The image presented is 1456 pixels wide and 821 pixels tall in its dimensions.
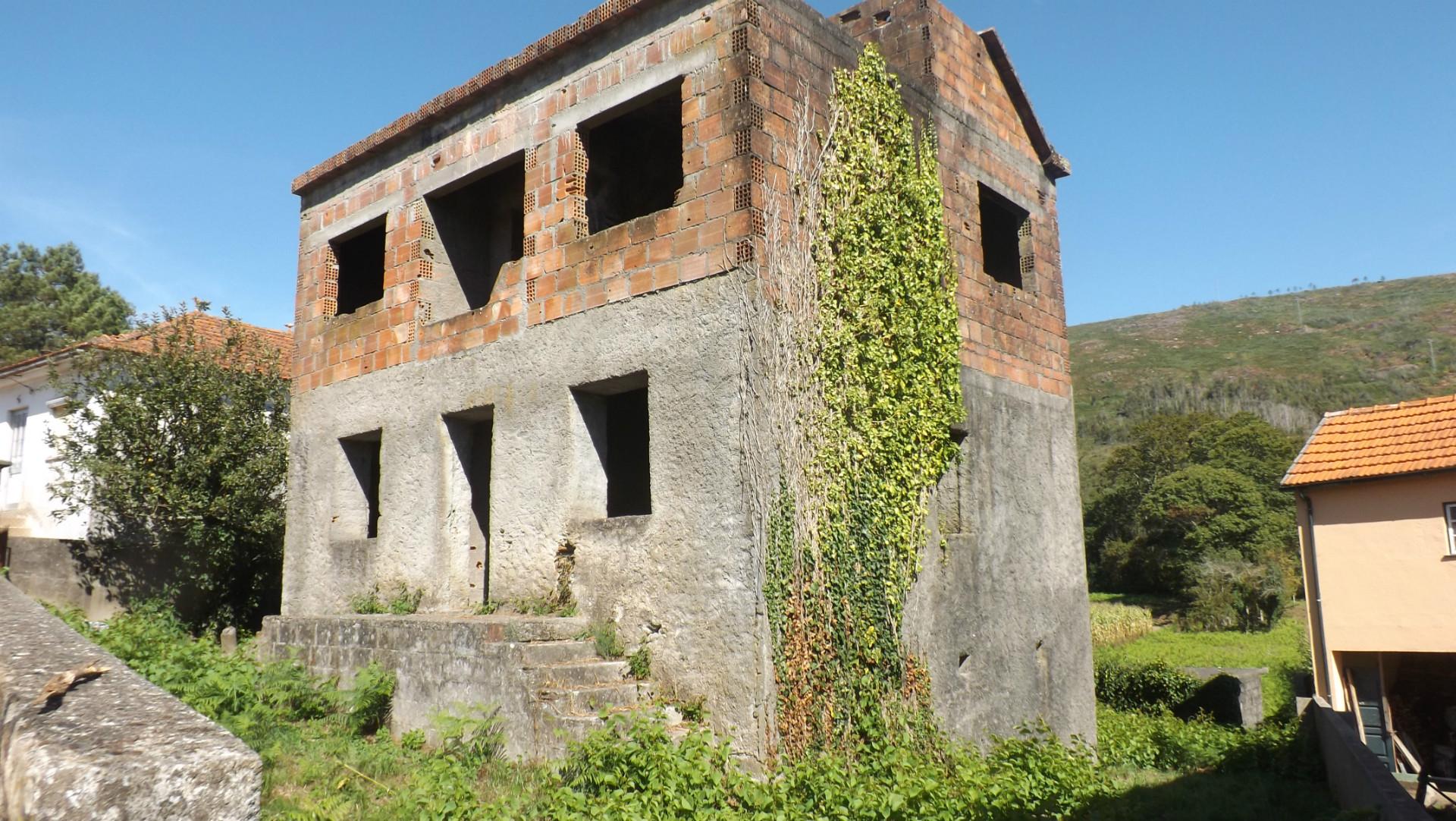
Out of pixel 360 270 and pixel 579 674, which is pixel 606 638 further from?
pixel 360 270

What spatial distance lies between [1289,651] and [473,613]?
2740 cm

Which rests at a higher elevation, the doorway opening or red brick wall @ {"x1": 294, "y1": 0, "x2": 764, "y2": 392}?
red brick wall @ {"x1": 294, "y1": 0, "x2": 764, "y2": 392}

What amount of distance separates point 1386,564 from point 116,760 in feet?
60.2

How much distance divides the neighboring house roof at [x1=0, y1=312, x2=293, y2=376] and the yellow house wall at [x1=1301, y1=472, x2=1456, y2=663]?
17.1m

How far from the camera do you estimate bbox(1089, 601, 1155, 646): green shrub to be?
107 feet

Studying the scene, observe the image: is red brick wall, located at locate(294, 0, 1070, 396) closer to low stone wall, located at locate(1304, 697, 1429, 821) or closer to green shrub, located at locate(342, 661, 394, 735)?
green shrub, located at locate(342, 661, 394, 735)

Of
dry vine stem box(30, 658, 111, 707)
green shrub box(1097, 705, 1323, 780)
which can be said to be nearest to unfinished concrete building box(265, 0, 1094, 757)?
green shrub box(1097, 705, 1323, 780)

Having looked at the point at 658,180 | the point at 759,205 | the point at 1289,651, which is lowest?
the point at 1289,651

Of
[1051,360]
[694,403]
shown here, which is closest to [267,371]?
[694,403]

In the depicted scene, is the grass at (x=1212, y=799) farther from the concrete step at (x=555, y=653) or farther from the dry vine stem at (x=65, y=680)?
the dry vine stem at (x=65, y=680)

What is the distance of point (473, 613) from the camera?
9242mm

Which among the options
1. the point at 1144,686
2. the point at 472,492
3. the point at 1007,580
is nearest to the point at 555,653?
the point at 472,492

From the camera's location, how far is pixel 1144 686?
19719 mm

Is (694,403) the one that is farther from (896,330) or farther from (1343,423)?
(1343,423)
